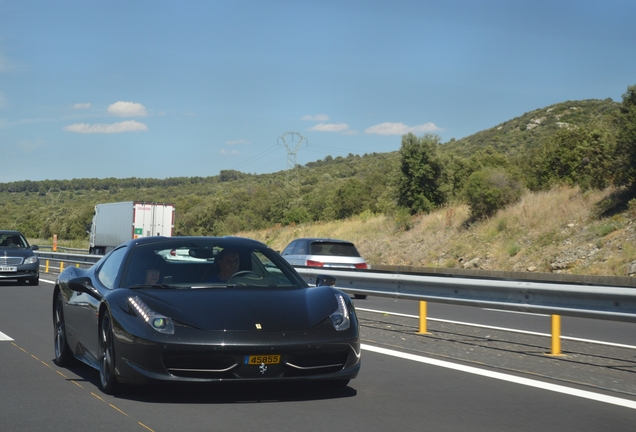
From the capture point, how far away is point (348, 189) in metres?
74.3

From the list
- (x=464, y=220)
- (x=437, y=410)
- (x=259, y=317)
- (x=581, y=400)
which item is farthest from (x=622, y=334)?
(x=464, y=220)

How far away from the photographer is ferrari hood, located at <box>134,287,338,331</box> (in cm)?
603

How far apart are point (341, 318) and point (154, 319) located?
1.39 meters

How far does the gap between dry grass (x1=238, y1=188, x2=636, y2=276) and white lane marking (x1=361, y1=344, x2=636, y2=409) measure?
1912cm

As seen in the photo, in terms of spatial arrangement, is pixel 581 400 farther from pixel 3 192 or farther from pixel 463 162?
pixel 3 192

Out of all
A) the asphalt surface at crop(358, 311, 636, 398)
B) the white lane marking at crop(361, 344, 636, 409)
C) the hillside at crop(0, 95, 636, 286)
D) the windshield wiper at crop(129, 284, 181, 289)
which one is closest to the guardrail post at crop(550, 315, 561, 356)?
the asphalt surface at crop(358, 311, 636, 398)

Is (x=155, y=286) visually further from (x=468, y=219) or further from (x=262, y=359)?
(x=468, y=219)

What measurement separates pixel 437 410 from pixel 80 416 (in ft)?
8.37

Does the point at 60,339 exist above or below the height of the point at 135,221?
below

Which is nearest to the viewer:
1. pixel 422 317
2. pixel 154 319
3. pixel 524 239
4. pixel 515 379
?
pixel 154 319

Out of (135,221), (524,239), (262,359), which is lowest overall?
(262,359)

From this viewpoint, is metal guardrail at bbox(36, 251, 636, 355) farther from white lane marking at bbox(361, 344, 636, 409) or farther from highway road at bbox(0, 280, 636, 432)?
white lane marking at bbox(361, 344, 636, 409)

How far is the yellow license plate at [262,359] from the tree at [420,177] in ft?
141

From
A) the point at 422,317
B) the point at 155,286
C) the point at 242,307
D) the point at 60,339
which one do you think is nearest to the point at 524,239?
the point at 422,317
